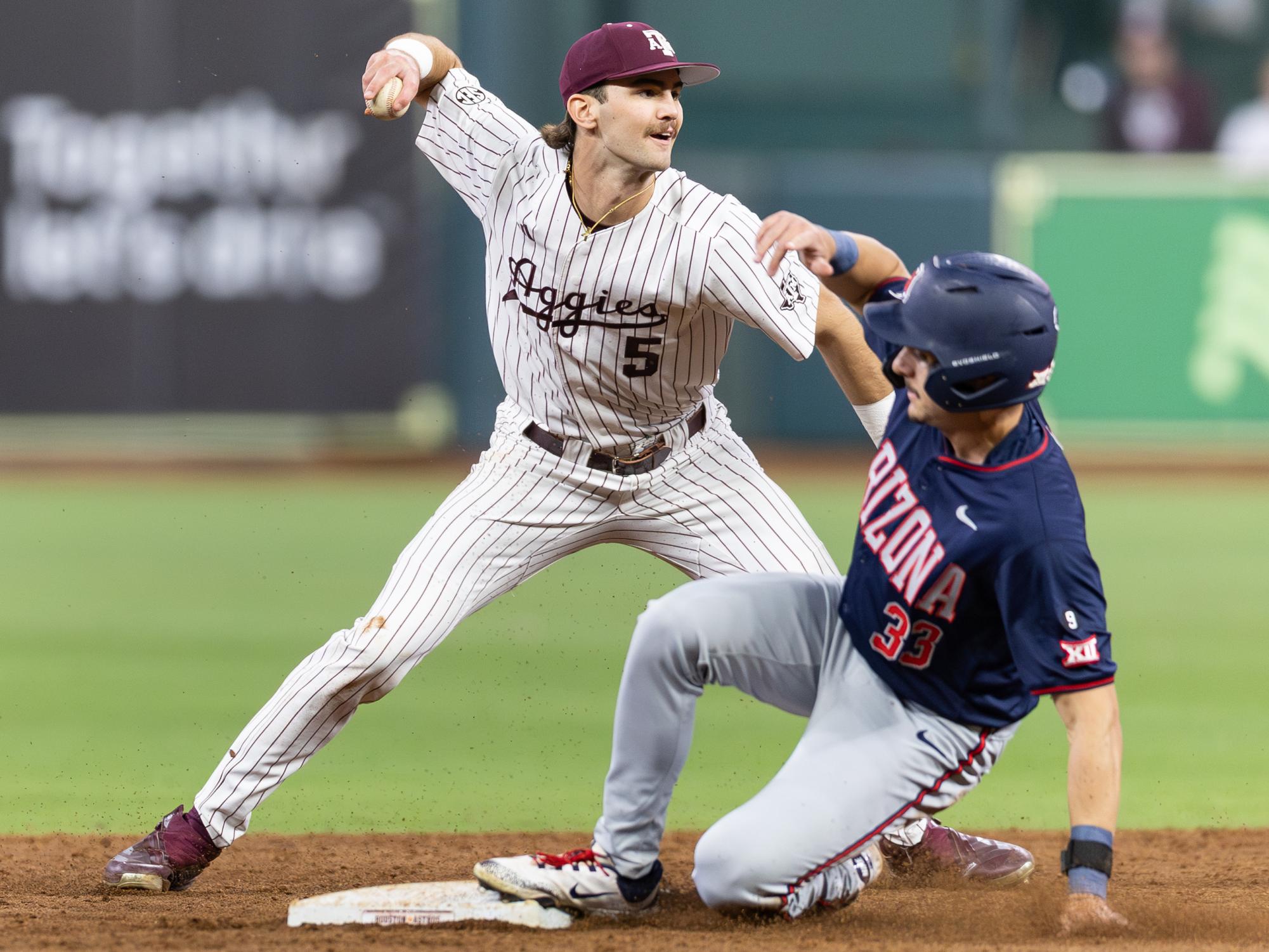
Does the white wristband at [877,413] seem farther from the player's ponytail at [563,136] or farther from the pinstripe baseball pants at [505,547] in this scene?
the player's ponytail at [563,136]

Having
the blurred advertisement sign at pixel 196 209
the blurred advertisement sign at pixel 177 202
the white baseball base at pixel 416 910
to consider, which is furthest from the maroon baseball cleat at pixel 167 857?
the blurred advertisement sign at pixel 177 202

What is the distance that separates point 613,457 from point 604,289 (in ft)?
1.43

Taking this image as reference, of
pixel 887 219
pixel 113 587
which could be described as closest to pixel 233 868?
pixel 113 587

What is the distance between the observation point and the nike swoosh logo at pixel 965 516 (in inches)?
136

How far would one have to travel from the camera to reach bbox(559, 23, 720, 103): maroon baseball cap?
427 cm

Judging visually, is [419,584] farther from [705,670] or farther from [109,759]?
[109,759]

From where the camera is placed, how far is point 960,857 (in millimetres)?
4277

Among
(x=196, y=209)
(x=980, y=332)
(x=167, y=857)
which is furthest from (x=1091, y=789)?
(x=196, y=209)

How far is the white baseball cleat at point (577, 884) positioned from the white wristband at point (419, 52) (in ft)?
6.36

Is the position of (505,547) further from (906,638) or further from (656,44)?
(656,44)

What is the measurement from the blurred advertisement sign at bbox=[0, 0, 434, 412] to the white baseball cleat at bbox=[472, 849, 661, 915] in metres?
9.03

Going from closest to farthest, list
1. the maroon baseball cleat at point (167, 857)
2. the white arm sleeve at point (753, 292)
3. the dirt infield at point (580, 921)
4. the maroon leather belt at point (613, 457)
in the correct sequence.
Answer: the dirt infield at point (580, 921)
the maroon baseball cleat at point (167, 857)
the white arm sleeve at point (753, 292)
the maroon leather belt at point (613, 457)

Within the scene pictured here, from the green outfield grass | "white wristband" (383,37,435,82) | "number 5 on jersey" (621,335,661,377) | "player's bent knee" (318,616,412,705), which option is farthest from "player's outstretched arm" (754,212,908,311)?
the green outfield grass

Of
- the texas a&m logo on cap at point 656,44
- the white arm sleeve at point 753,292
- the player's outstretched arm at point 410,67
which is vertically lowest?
the white arm sleeve at point 753,292
